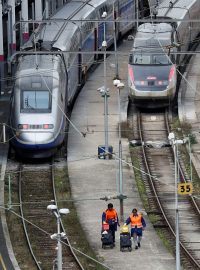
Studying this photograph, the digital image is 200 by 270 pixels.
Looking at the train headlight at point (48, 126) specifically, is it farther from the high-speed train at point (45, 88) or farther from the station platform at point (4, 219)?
the station platform at point (4, 219)

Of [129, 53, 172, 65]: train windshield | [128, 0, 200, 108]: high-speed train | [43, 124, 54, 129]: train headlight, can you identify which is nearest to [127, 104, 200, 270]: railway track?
[128, 0, 200, 108]: high-speed train

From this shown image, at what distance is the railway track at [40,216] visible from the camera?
5175 cm

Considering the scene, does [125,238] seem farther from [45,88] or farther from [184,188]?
[45,88]

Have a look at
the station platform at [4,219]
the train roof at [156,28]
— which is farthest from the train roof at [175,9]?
the station platform at [4,219]

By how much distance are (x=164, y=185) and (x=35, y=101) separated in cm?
788

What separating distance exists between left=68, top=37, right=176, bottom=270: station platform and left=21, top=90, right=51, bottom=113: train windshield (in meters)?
2.86

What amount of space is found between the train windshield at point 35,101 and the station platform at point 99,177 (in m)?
2.86

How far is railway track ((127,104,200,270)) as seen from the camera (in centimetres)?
5438

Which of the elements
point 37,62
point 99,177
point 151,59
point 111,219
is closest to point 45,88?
point 37,62

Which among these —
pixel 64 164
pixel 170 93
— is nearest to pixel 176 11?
pixel 170 93

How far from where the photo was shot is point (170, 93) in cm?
7294

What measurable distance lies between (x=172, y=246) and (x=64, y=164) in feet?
45.1

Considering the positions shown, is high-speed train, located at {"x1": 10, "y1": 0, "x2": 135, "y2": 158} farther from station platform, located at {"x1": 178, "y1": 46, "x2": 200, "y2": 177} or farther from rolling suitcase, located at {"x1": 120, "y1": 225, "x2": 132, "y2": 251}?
rolling suitcase, located at {"x1": 120, "y1": 225, "x2": 132, "y2": 251}

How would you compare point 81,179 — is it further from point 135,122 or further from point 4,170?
point 135,122
